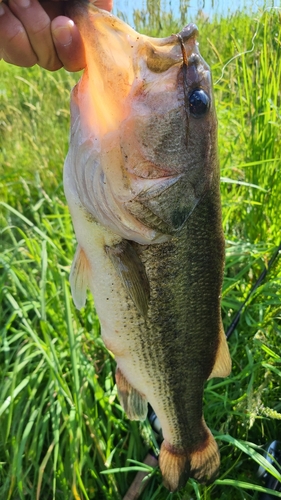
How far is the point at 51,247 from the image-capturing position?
2281 millimetres

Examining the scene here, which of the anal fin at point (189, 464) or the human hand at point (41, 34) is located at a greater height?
the human hand at point (41, 34)

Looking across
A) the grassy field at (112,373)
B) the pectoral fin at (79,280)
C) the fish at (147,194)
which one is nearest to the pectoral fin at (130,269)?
the fish at (147,194)

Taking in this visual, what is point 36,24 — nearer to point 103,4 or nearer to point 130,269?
point 103,4

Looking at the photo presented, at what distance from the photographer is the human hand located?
3.43ft

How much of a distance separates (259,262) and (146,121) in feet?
4.29

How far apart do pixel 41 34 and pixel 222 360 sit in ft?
3.83

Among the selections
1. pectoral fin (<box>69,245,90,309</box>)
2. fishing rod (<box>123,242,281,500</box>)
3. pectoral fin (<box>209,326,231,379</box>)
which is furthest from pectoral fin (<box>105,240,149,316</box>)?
fishing rod (<box>123,242,281,500</box>)

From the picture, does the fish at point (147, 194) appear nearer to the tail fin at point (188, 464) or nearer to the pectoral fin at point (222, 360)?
the pectoral fin at point (222, 360)

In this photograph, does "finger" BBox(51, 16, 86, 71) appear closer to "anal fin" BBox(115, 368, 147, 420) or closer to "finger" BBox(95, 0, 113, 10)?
"finger" BBox(95, 0, 113, 10)

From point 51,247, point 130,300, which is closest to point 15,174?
point 51,247

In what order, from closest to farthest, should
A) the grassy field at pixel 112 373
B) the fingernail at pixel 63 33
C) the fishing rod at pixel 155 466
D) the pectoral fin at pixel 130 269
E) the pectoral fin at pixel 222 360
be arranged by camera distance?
the fingernail at pixel 63 33 → the pectoral fin at pixel 130 269 → the pectoral fin at pixel 222 360 → the fishing rod at pixel 155 466 → the grassy field at pixel 112 373

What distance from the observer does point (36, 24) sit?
3.58ft

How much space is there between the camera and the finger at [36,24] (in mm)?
1081

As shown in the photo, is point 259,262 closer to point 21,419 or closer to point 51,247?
point 51,247
